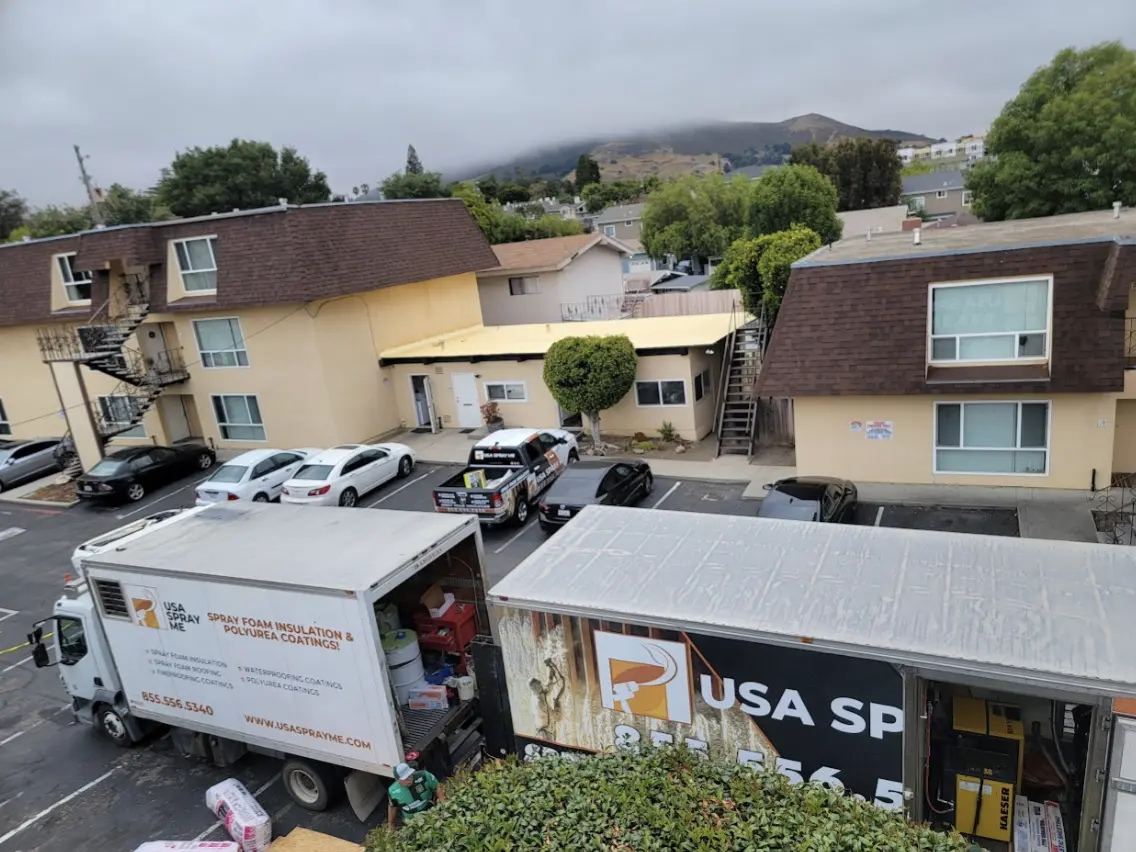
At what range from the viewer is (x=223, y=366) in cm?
2600

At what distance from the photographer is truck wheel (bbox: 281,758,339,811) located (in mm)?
9023

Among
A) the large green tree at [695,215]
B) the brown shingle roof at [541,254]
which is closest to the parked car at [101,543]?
the brown shingle roof at [541,254]

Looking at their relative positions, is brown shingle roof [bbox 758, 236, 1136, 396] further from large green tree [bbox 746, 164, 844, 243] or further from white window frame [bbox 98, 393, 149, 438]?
large green tree [bbox 746, 164, 844, 243]

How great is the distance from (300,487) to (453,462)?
4879 mm

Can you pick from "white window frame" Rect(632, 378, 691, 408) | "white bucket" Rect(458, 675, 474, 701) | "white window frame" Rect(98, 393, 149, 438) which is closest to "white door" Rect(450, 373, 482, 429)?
"white window frame" Rect(632, 378, 691, 408)

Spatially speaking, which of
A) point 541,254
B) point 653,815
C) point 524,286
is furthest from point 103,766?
point 541,254

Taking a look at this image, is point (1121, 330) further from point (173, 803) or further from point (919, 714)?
point (173, 803)

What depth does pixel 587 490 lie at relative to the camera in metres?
16.6

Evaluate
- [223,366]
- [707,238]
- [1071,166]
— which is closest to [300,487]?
[223,366]

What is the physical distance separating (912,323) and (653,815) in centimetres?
1391

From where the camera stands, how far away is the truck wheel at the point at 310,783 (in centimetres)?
902

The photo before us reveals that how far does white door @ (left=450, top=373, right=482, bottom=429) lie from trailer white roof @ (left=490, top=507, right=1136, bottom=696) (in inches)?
665

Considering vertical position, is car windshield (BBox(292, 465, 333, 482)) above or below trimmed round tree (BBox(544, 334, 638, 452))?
below

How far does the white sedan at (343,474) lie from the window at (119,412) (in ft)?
35.4
